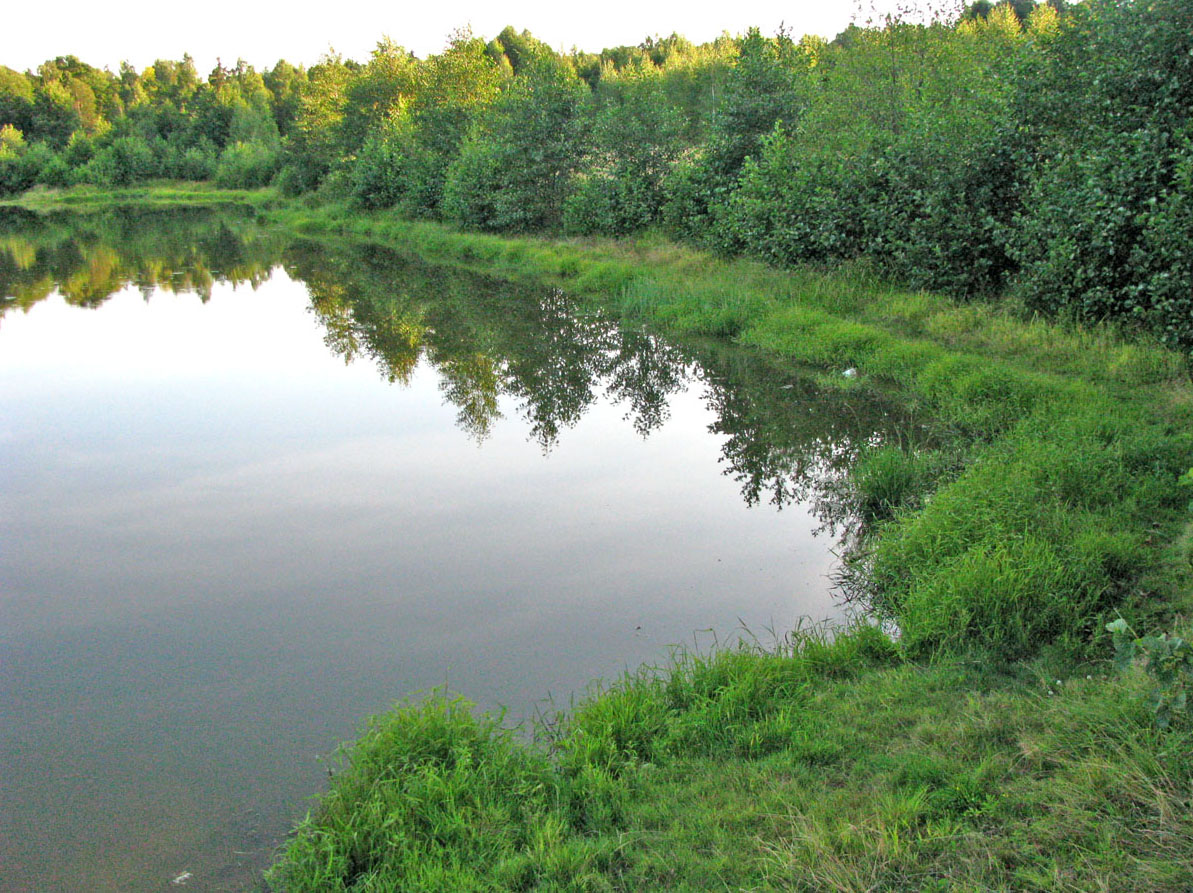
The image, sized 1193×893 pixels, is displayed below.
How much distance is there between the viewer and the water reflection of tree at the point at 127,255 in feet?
71.1

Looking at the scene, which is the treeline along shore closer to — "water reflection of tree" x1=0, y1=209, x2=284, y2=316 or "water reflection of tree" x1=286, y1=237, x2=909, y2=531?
"water reflection of tree" x1=286, y1=237, x2=909, y2=531

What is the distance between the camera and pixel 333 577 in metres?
6.09

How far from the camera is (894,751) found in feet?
11.8

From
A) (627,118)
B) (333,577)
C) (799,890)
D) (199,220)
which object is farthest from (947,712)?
(199,220)

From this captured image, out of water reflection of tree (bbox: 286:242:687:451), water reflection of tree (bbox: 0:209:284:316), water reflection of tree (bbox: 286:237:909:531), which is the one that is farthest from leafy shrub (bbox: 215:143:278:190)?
water reflection of tree (bbox: 286:237:909:531)

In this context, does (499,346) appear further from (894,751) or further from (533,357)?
(894,751)

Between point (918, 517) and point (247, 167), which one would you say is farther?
point (247, 167)

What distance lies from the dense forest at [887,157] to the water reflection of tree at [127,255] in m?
5.60

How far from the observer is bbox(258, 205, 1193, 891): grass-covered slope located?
9.73 feet

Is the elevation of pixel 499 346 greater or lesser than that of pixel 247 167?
lesser

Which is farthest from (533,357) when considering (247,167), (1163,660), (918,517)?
(247,167)

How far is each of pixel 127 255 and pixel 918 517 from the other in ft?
97.0

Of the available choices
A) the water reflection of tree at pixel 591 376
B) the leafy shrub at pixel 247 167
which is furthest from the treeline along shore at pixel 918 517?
the leafy shrub at pixel 247 167

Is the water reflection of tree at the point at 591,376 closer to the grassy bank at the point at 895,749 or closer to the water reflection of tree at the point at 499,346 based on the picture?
the water reflection of tree at the point at 499,346
